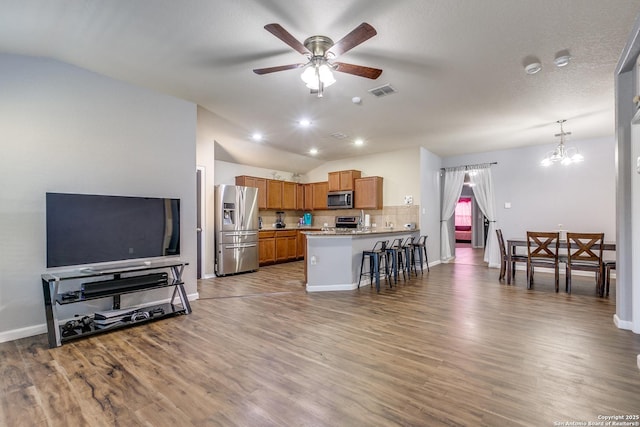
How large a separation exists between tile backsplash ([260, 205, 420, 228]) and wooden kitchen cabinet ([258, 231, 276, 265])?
66 centimetres

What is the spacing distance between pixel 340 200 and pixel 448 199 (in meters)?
2.85

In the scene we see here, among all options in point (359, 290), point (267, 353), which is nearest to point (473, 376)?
point (267, 353)

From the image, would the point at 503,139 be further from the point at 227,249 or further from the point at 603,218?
the point at 227,249

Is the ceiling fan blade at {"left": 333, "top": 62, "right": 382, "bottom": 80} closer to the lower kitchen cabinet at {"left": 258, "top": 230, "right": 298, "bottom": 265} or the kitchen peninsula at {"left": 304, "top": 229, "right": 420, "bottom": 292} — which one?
the kitchen peninsula at {"left": 304, "top": 229, "right": 420, "bottom": 292}

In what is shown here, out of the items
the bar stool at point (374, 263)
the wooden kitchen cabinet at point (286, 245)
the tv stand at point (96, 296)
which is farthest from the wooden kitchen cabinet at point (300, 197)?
the tv stand at point (96, 296)

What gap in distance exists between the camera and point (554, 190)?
20.3 feet

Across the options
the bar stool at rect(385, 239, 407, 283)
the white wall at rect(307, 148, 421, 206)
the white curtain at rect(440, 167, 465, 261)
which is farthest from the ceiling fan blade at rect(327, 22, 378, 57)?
the white curtain at rect(440, 167, 465, 261)

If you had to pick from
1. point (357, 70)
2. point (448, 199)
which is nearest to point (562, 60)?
point (357, 70)

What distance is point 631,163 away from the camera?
2906mm

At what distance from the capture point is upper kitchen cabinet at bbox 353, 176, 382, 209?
695 cm

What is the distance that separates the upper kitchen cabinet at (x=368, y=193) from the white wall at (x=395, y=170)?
0.75 ft

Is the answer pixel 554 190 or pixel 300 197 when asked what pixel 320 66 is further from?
pixel 554 190

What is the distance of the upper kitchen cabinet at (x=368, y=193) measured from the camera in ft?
22.8

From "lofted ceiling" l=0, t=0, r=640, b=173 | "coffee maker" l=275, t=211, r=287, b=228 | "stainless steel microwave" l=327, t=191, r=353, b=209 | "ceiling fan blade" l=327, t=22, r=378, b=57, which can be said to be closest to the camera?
"ceiling fan blade" l=327, t=22, r=378, b=57
